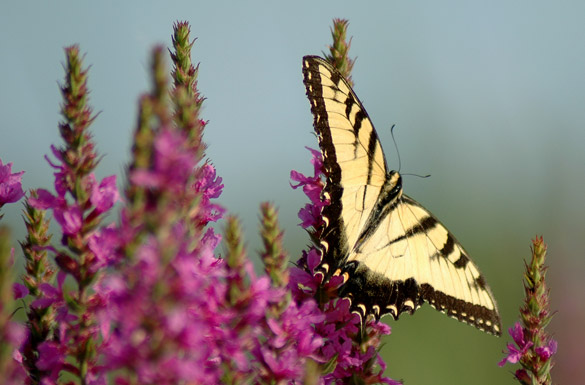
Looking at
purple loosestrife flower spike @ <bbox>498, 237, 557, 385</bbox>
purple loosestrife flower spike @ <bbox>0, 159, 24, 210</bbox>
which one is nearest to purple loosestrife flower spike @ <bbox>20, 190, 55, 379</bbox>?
purple loosestrife flower spike @ <bbox>0, 159, 24, 210</bbox>

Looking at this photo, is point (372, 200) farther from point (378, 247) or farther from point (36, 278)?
point (36, 278)

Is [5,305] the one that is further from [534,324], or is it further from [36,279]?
[534,324]

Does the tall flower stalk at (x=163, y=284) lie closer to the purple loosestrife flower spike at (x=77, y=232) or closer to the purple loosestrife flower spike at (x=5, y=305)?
the purple loosestrife flower spike at (x=77, y=232)

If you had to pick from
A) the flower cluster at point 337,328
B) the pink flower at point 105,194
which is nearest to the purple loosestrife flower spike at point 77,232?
the pink flower at point 105,194

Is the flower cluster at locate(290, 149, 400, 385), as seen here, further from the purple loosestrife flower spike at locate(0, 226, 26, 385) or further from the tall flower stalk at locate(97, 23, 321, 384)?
the purple loosestrife flower spike at locate(0, 226, 26, 385)

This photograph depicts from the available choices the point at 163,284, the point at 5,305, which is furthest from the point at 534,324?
the point at 5,305

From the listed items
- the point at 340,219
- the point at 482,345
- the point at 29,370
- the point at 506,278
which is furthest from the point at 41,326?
the point at 506,278
